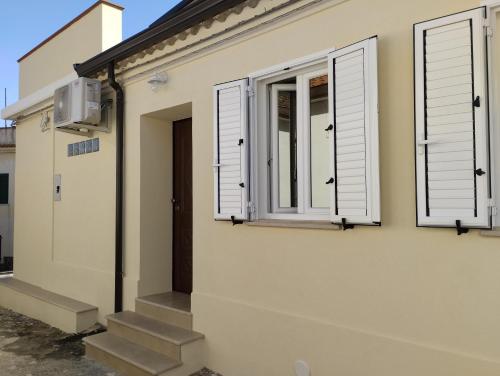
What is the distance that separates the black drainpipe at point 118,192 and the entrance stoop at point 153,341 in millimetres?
364

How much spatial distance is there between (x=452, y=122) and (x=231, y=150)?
209 centimetres

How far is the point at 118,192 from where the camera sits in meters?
5.68

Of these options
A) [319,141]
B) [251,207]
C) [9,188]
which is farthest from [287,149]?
[9,188]

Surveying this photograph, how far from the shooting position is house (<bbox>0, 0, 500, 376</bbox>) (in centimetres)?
277

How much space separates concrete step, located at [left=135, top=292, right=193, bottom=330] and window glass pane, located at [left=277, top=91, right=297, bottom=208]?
5.69 feet

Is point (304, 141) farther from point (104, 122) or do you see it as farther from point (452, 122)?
point (104, 122)

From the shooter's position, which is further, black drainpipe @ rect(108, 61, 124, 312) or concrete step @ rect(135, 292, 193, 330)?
black drainpipe @ rect(108, 61, 124, 312)

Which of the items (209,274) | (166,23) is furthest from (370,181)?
(166,23)

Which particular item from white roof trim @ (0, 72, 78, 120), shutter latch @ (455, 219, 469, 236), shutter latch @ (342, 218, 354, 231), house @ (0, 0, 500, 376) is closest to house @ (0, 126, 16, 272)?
white roof trim @ (0, 72, 78, 120)

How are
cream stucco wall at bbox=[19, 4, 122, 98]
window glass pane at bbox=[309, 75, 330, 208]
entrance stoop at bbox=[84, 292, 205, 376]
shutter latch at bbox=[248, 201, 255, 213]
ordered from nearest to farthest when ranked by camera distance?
window glass pane at bbox=[309, 75, 330, 208] < shutter latch at bbox=[248, 201, 255, 213] < entrance stoop at bbox=[84, 292, 205, 376] < cream stucco wall at bbox=[19, 4, 122, 98]

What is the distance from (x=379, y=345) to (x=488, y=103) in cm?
186

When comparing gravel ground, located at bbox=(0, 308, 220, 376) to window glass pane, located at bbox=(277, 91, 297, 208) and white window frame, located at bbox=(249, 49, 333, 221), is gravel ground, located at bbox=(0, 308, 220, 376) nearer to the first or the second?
white window frame, located at bbox=(249, 49, 333, 221)

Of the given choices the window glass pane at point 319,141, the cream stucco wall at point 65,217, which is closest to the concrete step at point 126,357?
the cream stucco wall at point 65,217

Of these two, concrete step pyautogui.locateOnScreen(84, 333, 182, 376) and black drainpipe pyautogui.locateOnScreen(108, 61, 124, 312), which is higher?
black drainpipe pyautogui.locateOnScreen(108, 61, 124, 312)
